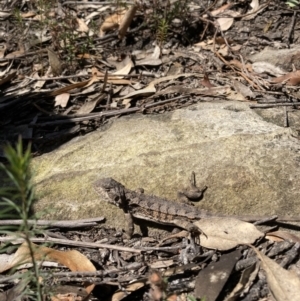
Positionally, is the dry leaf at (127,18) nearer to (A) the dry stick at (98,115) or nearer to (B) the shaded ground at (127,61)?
(B) the shaded ground at (127,61)

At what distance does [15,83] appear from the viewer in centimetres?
620

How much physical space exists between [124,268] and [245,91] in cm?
242

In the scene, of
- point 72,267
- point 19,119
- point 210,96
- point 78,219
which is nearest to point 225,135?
point 210,96

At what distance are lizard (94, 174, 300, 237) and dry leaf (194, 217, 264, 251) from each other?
0.45 ft

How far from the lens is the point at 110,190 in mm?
4043

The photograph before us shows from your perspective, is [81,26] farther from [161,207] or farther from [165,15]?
[161,207]

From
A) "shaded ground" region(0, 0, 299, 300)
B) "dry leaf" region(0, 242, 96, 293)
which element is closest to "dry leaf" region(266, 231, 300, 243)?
"shaded ground" region(0, 0, 299, 300)

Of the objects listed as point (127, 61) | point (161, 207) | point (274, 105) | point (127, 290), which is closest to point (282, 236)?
point (161, 207)

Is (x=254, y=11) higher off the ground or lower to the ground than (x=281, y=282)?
higher

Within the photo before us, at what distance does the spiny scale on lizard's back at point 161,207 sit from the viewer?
4.08 meters

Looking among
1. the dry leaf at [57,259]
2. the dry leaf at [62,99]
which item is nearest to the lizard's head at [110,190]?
the dry leaf at [57,259]

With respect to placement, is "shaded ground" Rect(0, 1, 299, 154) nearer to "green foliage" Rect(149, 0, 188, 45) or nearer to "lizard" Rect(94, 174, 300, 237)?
"green foliage" Rect(149, 0, 188, 45)

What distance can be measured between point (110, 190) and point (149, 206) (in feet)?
1.10

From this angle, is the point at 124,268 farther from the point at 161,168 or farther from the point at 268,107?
the point at 268,107
